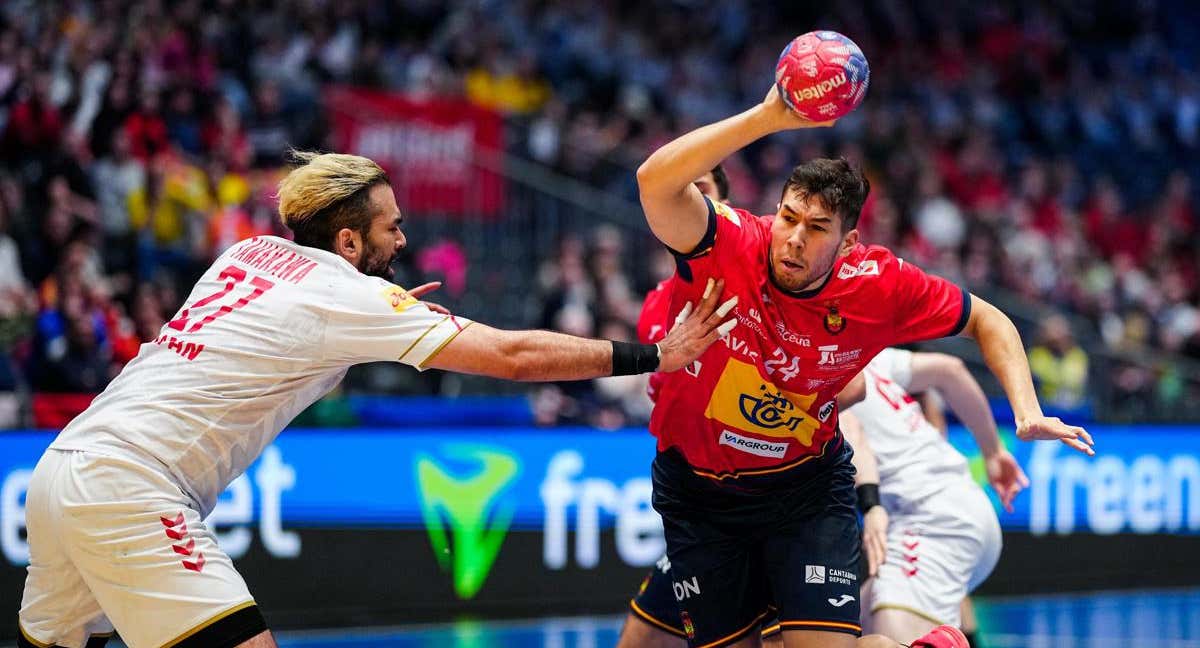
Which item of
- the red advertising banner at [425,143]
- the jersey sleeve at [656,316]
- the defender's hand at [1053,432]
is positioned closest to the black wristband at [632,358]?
the jersey sleeve at [656,316]

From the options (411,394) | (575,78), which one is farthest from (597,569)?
(575,78)

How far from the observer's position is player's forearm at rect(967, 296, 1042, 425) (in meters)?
4.87

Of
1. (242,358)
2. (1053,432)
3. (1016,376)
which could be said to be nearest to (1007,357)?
(1016,376)

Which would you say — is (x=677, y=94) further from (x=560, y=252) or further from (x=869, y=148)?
(x=560, y=252)

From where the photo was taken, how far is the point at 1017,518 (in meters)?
11.0

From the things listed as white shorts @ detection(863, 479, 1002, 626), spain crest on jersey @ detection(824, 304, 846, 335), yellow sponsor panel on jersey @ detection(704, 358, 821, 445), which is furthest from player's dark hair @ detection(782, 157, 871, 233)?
white shorts @ detection(863, 479, 1002, 626)

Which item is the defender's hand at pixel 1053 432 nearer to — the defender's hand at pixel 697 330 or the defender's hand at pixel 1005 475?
the defender's hand at pixel 697 330

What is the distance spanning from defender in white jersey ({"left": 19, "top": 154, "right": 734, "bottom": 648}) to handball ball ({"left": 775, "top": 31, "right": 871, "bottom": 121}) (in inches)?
35.7

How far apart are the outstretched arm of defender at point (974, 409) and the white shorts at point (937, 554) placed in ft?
0.41

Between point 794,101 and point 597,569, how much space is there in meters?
6.07

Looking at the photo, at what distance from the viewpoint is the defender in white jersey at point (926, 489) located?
20.0ft

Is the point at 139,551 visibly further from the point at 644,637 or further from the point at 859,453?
the point at 859,453

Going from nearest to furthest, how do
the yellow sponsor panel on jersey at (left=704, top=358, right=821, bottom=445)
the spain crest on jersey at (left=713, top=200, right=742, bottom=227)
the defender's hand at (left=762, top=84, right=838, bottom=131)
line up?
the defender's hand at (left=762, top=84, right=838, bottom=131), the spain crest on jersey at (left=713, top=200, right=742, bottom=227), the yellow sponsor panel on jersey at (left=704, top=358, right=821, bottom=445)

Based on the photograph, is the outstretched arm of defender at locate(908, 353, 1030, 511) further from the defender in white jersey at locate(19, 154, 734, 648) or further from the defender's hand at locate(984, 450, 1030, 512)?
the defender in white jersey at locate(19, 154, 734, 648)
